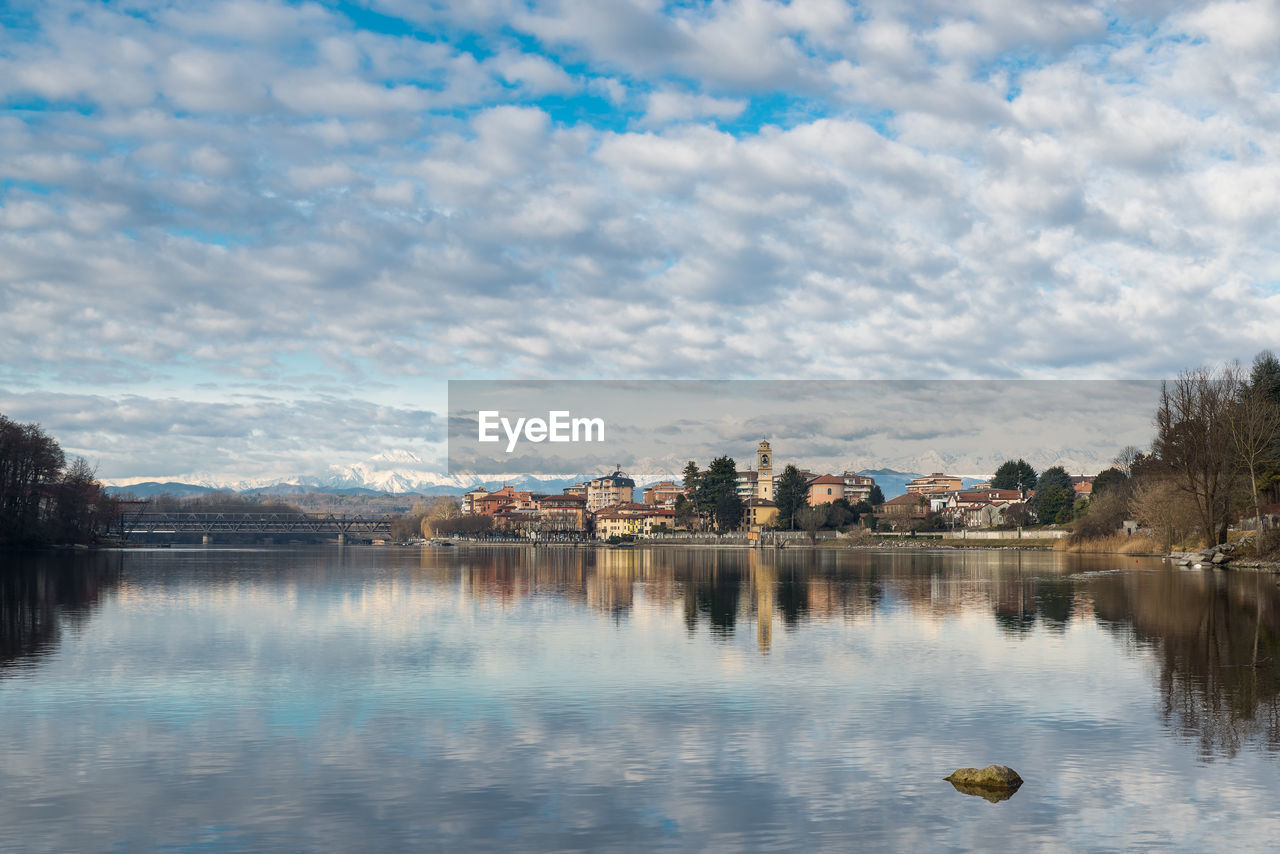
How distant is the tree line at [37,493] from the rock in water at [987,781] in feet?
314

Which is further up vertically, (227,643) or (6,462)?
(6,462)

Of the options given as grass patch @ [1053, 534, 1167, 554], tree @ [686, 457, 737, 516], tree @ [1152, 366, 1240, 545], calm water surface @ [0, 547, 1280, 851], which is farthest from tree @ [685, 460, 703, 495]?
calm water surface @ [0, 547, 1280, 851]

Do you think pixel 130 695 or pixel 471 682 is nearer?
pixel 130 695

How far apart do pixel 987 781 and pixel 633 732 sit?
4.78 metres

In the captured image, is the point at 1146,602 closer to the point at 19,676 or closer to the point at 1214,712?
the point at 1214,712

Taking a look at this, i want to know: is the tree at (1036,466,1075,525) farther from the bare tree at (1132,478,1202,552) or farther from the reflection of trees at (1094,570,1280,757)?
the reflection of trees at (1094,570,1280,757)

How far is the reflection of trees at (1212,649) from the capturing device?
595 inches

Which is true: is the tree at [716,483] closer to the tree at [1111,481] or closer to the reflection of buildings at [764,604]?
the tree at [1111,481]

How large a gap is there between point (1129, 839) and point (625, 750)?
5849 mm

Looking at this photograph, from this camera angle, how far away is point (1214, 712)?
52.5 ft

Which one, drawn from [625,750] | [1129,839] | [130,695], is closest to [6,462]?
[130,695]

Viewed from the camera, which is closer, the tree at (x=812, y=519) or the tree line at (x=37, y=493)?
the tree line at (x=37, y=493)

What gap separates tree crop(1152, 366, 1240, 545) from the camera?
69000 millimetres

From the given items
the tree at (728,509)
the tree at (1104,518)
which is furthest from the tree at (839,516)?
the tree at (1104,518)
